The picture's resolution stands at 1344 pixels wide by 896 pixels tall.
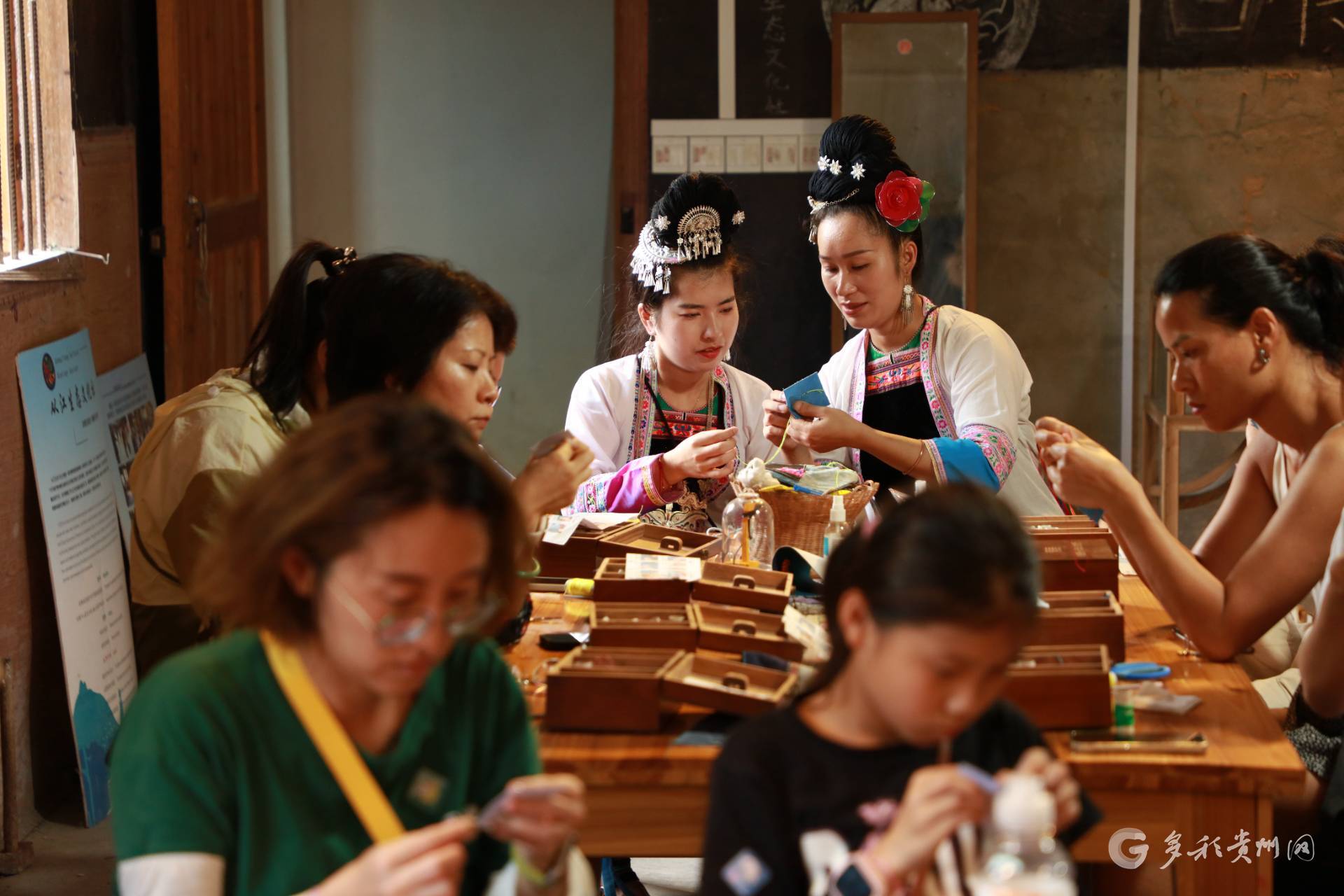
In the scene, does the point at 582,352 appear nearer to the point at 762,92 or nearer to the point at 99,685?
the point at 762,92

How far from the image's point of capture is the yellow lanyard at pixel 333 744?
1.41 metres

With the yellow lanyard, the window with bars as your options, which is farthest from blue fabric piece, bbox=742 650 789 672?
the window with bars

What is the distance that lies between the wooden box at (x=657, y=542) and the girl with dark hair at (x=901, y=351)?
2.15 feet

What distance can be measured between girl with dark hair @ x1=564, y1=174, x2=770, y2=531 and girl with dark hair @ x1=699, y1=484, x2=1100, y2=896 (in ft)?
6.17

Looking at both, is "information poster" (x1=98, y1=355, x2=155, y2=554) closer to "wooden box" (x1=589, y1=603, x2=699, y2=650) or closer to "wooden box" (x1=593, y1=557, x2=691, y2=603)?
"wooden box" (x1=593, y1=557, x2=691, y2=603)

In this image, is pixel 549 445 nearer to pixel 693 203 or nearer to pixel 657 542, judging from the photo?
pixel 657 542

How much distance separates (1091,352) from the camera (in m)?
5.95

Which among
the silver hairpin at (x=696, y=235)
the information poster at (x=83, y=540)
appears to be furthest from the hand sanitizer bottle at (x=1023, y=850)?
the information poster at (x=83, y=540)

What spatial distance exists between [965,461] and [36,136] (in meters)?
2.47

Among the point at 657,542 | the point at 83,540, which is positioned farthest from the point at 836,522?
the point at 83,540

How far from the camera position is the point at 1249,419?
2.62 m

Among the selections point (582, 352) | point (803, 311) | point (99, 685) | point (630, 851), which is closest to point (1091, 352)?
point (803, 311)

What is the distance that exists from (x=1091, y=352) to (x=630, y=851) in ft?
14.4

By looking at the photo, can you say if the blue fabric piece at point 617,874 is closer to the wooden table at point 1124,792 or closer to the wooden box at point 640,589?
the wooden box at point 640,589
